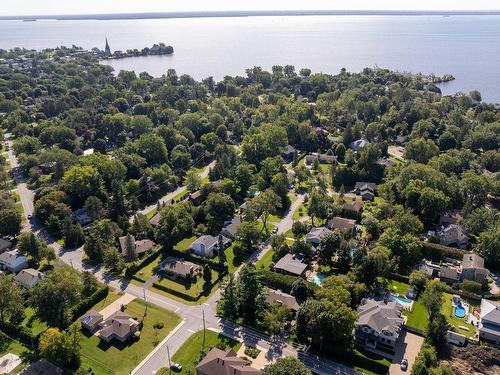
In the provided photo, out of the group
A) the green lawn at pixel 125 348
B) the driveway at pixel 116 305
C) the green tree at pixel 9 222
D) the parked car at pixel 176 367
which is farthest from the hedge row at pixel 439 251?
the green tree at pixel 9 222

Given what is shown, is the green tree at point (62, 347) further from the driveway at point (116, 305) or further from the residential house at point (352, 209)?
the residential house at point (352, 209)

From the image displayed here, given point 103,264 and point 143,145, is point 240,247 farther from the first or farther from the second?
point 143,145

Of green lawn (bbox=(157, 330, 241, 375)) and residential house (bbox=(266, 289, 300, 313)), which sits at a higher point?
residential house (bbox=(266, 289, 300, 313))

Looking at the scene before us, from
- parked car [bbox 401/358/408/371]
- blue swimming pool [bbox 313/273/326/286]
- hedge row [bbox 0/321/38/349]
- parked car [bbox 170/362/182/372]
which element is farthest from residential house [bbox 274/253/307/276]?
hedge row [bbox 0/321/38/349]

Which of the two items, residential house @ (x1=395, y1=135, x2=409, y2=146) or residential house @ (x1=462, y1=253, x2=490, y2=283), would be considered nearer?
residential house @ (x1=462, y1=253, x2=490, y2=283)

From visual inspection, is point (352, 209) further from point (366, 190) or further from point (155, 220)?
point (155, 220)

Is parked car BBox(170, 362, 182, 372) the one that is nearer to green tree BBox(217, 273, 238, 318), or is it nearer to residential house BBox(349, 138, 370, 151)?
green tree BBox(217, 273, 238, 318)
